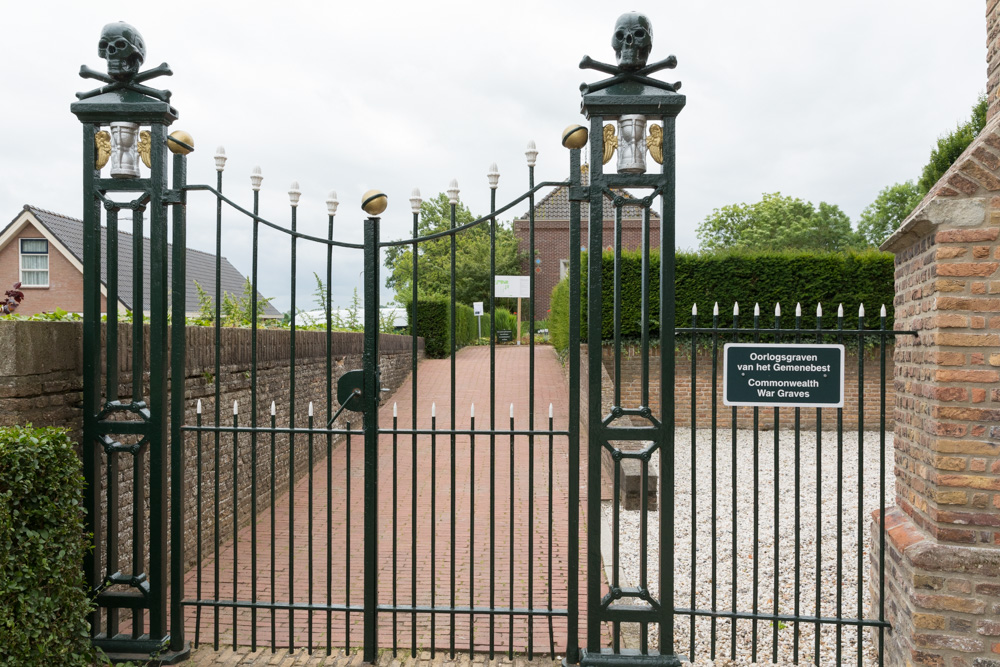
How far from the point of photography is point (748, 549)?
585 cm

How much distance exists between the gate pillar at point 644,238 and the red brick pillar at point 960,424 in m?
1.28

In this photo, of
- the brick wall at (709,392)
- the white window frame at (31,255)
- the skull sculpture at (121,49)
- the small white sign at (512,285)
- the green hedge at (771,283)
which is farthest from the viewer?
the white window frame at (31,255)

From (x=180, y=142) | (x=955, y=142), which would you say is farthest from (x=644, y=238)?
(x=955, y=142)

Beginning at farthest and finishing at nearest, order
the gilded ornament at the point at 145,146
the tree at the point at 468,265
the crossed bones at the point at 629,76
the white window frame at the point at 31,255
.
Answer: the tree at the point at 468,265 → the white window frame at the point at 31,255 → the gilded ornament at the point at 145,146 → the crossed bones at the point at 629,76

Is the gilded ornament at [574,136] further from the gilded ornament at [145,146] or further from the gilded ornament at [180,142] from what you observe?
the gilded ornament at [145,146]

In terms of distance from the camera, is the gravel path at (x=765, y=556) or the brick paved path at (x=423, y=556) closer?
the brick paved path at (x=423, y=556)

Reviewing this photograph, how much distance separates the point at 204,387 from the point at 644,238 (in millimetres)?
3839

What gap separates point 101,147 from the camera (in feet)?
11.3

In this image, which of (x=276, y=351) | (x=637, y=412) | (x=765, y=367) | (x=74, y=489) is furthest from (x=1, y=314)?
(x=765, y=367)

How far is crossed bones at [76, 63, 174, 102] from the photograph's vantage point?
10.9 feet

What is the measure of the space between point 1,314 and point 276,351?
2409 millimetres

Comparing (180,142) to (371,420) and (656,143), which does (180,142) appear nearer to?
(371,420)

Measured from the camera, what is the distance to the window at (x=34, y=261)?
20328 mm

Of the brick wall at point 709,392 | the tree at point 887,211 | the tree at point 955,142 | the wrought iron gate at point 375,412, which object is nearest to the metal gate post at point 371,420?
the wrought iron gate at point 375,412
